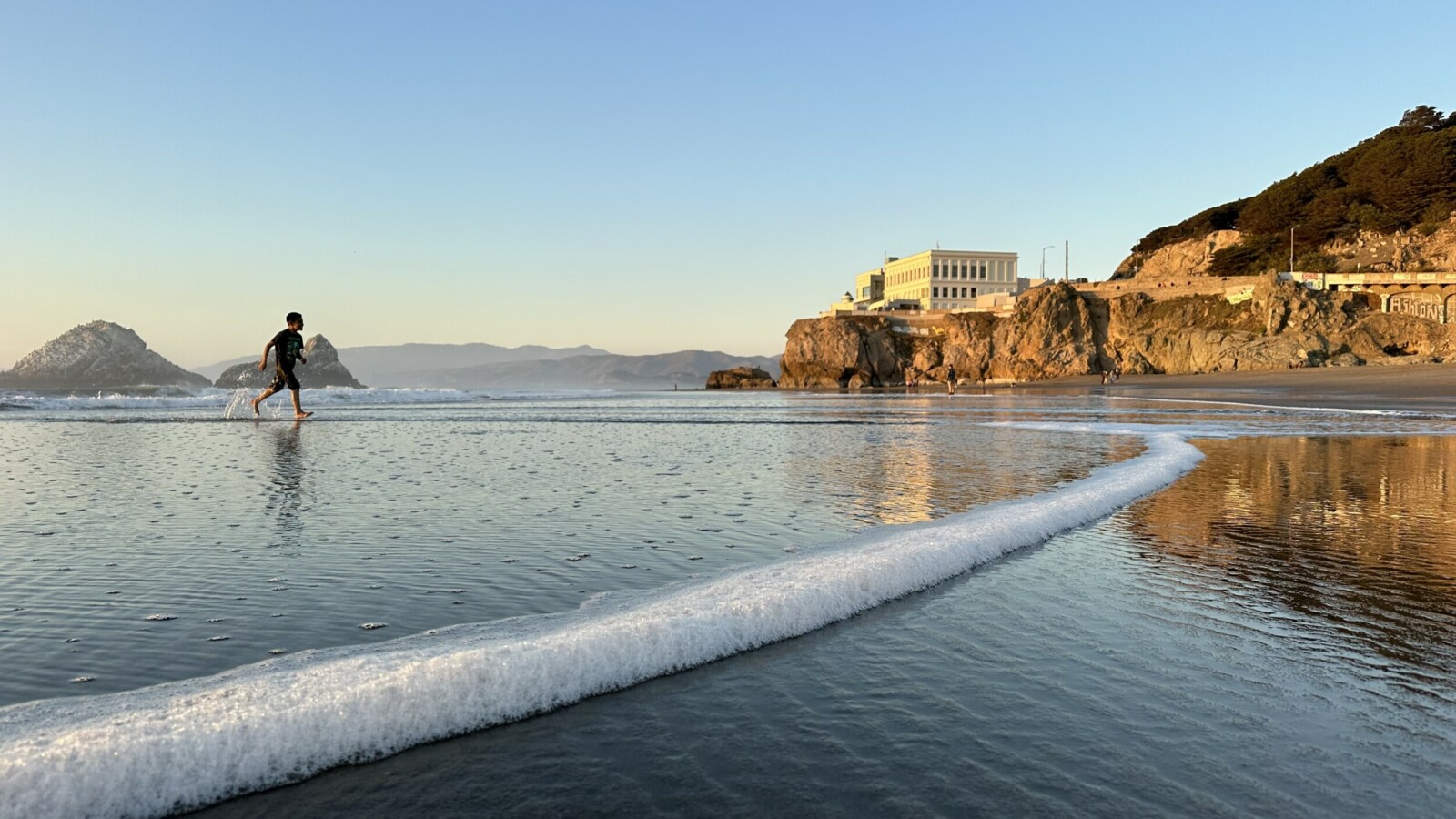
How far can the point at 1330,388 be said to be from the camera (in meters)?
48.0

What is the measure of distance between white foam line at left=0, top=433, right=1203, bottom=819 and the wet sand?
31.7 m

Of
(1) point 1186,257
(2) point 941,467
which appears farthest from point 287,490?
(1) point 1186,257

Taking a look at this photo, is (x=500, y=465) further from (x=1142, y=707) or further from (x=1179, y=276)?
(x=1179, y=276)

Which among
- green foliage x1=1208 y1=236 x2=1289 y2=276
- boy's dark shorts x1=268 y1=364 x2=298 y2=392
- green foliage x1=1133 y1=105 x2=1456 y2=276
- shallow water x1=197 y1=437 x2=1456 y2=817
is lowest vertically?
shallow water x1=197 y1=437 x2=1456 y2=817

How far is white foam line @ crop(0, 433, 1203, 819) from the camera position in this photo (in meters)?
2.71

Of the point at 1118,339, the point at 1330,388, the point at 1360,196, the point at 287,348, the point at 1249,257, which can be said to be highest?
the point at 1360,196

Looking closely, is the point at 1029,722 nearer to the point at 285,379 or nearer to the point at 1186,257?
the point at 285,379

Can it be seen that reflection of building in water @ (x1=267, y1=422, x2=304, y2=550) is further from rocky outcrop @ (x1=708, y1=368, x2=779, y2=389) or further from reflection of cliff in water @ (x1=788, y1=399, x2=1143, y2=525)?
rocky outcrop @ (x1=708, y1=368, x2=779, y2=389)

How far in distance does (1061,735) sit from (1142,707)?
19.4 inches

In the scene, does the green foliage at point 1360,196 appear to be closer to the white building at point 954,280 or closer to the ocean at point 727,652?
the white building at point 954,280

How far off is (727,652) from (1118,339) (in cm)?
9194

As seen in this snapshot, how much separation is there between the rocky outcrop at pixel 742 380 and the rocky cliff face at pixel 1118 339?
430 cm

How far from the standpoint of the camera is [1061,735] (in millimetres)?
3029

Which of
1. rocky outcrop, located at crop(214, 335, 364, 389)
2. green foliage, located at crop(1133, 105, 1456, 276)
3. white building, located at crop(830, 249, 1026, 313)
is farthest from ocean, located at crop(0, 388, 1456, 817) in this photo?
rocky outcrop, located at crop(214, 335, 364, 389)
